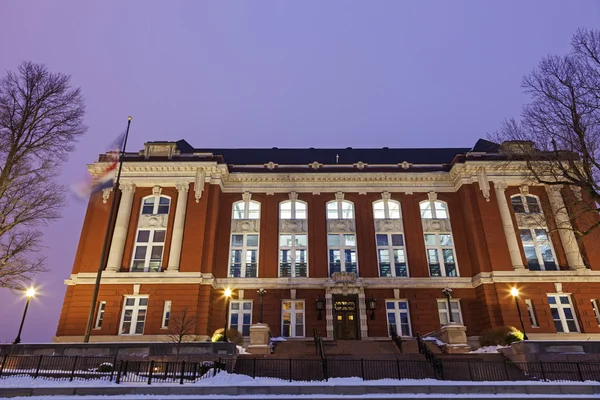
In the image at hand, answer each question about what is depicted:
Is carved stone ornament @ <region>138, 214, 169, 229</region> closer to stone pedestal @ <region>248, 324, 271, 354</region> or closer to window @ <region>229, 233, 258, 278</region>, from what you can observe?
window @ <region>229, 233, 258, 278</region>

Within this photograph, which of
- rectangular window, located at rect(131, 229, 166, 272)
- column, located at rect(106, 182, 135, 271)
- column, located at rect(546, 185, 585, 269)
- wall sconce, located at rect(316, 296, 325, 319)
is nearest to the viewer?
column, located at rect(546, 185, 585, 269)

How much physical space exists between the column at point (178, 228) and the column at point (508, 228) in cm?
2538

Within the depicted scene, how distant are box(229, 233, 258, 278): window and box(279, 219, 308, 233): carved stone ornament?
7.84 feet

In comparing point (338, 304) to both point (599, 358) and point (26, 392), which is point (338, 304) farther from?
point (26, 392)

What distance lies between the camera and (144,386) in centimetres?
1328

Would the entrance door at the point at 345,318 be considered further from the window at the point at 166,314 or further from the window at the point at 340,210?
the window at the point at 166,314

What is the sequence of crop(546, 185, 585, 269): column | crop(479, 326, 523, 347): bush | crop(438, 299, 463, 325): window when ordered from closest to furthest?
1. crop(479, 326, 523, 347): bush
2. crop(546, 185, 585, 269): column
3. crop(438, 299, 463, 325): window

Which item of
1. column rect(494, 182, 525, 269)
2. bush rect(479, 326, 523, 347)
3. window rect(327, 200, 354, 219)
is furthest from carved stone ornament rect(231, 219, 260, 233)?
column rect(494, 182, 525, 269)

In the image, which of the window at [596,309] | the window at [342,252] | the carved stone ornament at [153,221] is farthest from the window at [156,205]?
the window at [596,309]

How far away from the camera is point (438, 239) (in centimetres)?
3278

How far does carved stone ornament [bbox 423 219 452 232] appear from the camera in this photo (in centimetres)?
3309

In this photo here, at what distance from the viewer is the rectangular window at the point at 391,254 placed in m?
31.7

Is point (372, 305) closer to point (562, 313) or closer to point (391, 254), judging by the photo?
point (391, 254)

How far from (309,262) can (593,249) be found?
21.7 m
